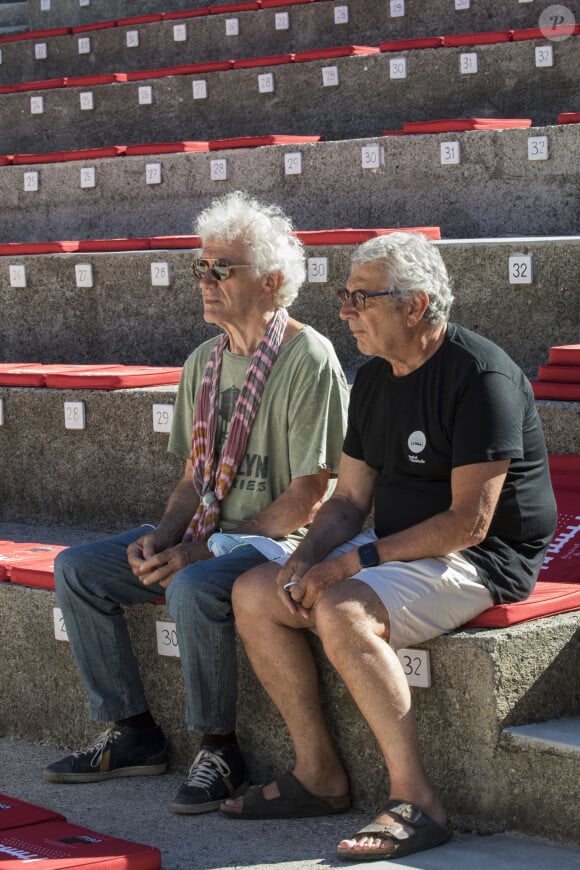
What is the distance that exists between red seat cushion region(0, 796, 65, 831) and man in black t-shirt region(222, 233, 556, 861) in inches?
12.8

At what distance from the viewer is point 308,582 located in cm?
223

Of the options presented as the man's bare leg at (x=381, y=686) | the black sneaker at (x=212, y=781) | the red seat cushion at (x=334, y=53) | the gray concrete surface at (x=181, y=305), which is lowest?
the black sneaker at (x=212, y=781)

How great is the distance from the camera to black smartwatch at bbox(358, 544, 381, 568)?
88.2 inches

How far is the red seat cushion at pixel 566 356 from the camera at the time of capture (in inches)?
125

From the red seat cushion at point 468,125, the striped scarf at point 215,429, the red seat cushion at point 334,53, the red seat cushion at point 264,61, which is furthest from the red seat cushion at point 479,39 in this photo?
the striped scarf at point 215,429

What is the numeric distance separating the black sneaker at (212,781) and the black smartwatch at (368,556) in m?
0.52

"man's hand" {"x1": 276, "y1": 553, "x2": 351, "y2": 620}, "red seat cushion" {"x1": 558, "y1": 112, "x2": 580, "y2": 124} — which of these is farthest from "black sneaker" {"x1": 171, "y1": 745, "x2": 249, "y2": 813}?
"red seat cushion" {"x1": 558, "y1": 112, "x2": 580, "y2": 124}

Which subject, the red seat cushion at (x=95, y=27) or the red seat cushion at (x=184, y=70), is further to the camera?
the red seat cushion at (x=95, y=27)

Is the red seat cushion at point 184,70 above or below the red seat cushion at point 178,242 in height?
above

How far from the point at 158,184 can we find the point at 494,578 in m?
3.43

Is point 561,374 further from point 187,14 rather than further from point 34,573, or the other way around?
point 187,14

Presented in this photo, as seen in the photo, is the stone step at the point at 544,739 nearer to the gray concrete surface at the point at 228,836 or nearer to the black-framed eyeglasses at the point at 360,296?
the gray concrete surface at the point at 228,836

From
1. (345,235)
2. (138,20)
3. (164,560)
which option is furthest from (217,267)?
(138,20)

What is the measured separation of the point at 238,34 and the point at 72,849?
5577 mm
